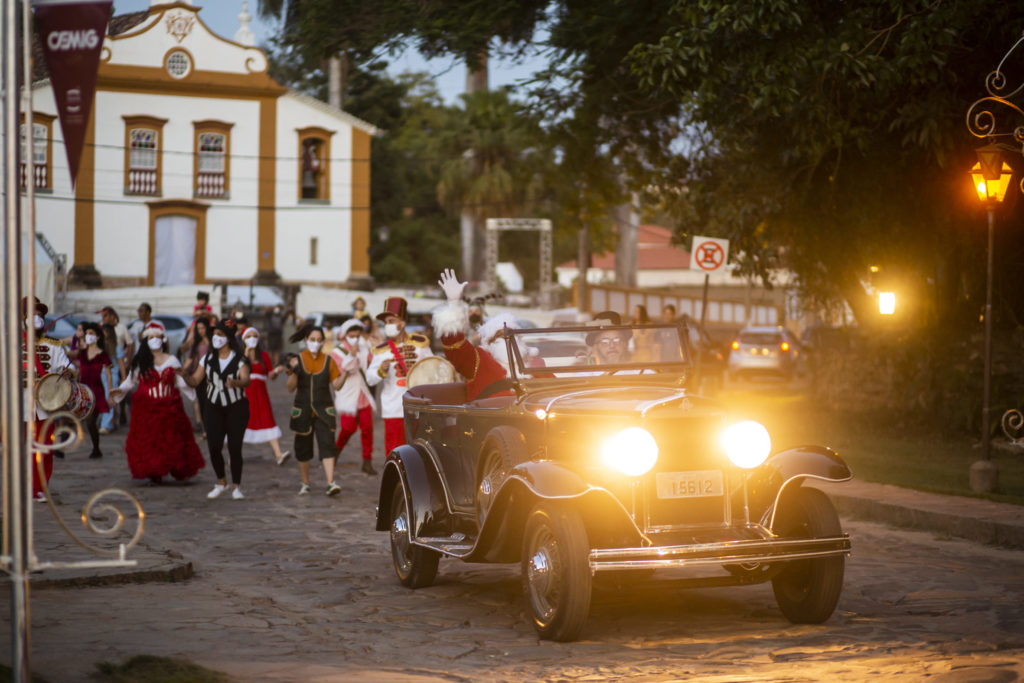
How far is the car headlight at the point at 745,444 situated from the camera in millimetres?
7141

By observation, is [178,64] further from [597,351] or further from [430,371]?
[597,351]

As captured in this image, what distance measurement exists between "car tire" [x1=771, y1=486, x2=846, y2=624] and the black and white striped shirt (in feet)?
23.4

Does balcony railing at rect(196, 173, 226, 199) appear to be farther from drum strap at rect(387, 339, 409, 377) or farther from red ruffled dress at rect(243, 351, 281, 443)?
drum strap at rect(387, 339, 409, 377)

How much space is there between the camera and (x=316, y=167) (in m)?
54.1

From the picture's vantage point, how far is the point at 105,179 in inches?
1971

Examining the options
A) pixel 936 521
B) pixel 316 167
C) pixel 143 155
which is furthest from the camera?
pixel 316 167

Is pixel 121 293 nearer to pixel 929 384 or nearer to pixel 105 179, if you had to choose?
pixel 105 179

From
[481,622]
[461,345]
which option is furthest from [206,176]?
[481,622]

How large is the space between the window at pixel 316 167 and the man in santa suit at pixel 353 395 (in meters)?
39.2

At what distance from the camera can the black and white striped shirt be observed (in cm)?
1306

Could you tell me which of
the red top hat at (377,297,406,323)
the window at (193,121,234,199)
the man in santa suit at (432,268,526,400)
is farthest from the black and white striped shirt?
the window at (193,121,234,199)

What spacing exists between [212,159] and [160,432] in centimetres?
3925

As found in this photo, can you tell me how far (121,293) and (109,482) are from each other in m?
33.0

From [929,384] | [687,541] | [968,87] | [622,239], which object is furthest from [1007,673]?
[622,239]
